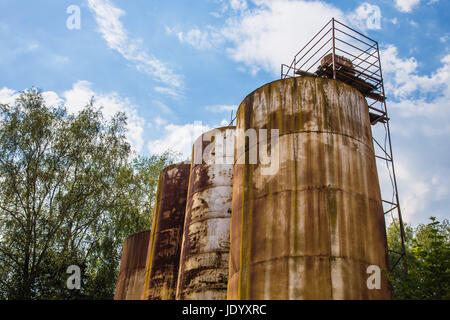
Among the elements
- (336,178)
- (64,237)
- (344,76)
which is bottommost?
(336,178)

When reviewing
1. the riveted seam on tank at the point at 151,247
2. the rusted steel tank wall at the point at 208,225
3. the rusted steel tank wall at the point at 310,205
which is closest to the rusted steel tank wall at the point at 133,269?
the riveted seam on tank at the point at 151,247

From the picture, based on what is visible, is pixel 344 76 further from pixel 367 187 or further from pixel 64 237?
pixel 64 237

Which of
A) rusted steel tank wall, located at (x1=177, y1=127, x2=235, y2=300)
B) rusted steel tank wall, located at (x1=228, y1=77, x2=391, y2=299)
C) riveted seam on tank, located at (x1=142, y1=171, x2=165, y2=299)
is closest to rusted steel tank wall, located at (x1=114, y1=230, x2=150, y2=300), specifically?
riveted seam on tank, located at (x1=142, y1=171, x2=165, y2=299)

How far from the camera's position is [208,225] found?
48.1 ft

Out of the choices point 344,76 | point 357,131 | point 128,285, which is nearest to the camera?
point 357,131

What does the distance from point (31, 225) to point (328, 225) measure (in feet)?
65.8

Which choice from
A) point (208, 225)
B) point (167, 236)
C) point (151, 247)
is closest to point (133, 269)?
point (151, 247)

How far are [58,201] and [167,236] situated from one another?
10.9m

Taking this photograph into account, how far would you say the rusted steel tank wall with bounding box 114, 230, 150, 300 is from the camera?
2023 centimetres

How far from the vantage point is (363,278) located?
8883mm

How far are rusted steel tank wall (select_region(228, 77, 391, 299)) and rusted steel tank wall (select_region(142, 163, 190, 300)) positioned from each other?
7.03 m

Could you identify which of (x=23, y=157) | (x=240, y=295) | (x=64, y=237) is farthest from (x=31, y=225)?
(x=240, y=295)

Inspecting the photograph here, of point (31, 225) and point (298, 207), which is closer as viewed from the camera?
point (298, 207)

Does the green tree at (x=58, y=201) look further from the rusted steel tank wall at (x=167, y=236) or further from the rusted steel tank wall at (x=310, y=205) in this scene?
→ the rusted steel tank wall at (x=310, y=205)
